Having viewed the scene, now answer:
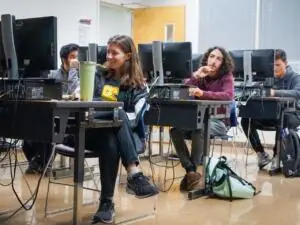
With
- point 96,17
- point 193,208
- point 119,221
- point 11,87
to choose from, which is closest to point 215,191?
point 193,208

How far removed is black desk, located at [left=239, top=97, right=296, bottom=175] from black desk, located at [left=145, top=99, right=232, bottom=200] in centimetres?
92

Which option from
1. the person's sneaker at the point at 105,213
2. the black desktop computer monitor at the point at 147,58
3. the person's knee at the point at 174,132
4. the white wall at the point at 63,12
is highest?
the white wall at the point at 63,12

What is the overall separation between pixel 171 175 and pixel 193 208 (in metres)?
1.22

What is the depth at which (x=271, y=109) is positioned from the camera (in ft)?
14.3

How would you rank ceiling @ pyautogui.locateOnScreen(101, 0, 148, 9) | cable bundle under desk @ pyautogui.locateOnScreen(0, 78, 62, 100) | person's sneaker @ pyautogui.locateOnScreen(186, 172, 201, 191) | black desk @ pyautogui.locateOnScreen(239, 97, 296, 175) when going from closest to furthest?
1. cable bundle under desk @ pyautogui.locateOnScreen(0, 78, 62, 100)
2. person's sneaker @ pyautogui.locateOnScreen(186, 172, 201, 191)
3. black desk @ pyautogui.locateOnScreen(239, 97, 296, 175)
4. ceiling @ pyautogui.locateOnScreen(101, 0, 148, 9)

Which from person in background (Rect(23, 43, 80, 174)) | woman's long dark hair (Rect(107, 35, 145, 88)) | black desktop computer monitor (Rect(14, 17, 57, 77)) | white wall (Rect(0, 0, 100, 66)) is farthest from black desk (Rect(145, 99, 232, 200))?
white wall (Rect(0, 0, 100, 66))

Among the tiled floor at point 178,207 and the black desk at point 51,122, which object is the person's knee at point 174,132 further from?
the black desk at point 51,122

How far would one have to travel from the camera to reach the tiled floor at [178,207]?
110 inches

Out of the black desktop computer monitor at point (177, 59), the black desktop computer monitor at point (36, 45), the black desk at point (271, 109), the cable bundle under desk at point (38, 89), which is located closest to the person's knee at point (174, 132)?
the black desktop computer monitor at point (177, 59)

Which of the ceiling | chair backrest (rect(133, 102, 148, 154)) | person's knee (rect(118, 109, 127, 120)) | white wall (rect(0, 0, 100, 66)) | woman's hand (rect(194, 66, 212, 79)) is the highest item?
the ceiling

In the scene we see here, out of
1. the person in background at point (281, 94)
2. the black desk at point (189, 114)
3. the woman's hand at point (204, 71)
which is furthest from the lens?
the person in background at point (281, 94)

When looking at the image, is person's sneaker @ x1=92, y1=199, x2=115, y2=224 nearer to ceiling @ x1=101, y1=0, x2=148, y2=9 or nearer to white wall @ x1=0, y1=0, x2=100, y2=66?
white wall @ x1=0, y1=0, x2=100, y2=66

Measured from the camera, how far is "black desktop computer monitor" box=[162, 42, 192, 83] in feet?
11.7

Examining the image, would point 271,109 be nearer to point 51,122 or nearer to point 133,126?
point 133,126
